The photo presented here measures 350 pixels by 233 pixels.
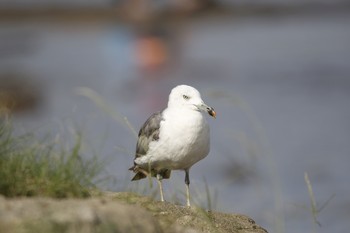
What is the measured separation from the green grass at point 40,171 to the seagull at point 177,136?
18.9 inches

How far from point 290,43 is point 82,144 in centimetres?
2286

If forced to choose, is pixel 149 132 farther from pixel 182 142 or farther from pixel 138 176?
pixel 138 176

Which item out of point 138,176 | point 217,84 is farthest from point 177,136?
point 217,84

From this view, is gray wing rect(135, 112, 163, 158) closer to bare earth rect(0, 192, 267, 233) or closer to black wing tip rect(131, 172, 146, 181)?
black wing tip rect(131, 172, 146, 181)

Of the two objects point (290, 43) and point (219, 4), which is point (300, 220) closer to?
point (290, 43)

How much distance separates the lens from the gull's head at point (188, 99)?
244 inches

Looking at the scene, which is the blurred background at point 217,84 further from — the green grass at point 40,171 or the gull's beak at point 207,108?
the green grass at point 40,171

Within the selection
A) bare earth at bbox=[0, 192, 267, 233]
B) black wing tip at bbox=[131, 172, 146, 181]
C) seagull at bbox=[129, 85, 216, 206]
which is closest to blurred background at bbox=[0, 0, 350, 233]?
black wing tip at bbox=[131, 172, 146, 181]

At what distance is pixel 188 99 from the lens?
6.23 m

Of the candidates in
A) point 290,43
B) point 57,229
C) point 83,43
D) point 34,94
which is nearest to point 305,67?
point 290,43

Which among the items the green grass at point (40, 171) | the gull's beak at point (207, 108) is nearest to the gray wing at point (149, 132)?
the gull's beak at point (207, 108)

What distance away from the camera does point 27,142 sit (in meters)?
6.20

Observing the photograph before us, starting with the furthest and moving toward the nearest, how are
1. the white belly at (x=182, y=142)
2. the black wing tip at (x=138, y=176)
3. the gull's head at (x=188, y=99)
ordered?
1. the black wing tip at (x=138, y=176)
2. the gull's head at (x=188, y=99)
3. the white belly at (x=182, y=142)

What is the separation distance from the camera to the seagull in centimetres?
607
